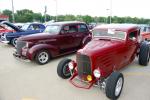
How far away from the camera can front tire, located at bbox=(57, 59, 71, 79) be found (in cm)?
566

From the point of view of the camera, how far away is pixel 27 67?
7.39m

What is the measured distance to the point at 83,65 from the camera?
16.0 ft

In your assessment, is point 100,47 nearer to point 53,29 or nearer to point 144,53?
point 144,53

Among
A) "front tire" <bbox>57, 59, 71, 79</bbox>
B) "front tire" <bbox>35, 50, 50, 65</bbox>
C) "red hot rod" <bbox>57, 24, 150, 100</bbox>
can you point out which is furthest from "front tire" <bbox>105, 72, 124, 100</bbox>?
"front tire" <bbox>35, 50, 50, 65</bbox>

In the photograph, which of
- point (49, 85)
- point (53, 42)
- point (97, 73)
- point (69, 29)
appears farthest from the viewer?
point (69, 29)

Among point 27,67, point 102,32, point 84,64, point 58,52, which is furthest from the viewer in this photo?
point 58,52

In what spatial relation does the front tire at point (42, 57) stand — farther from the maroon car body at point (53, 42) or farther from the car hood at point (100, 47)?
the car hood at point (100, 47)

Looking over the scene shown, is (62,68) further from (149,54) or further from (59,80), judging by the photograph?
(149,54)

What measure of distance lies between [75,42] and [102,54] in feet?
14.0

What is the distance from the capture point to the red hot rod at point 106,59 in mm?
4555

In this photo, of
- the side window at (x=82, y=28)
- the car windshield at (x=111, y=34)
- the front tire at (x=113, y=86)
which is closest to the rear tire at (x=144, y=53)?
the car windshield at (x=111, y=34)

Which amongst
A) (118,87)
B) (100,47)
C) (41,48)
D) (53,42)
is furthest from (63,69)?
(53,42)

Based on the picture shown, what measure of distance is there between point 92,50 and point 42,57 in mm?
3387

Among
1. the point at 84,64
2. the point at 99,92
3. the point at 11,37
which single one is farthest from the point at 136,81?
the point at 11,37
